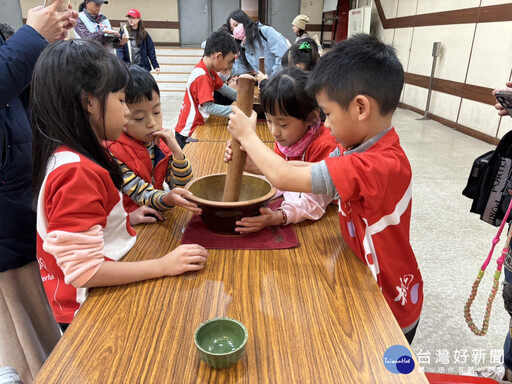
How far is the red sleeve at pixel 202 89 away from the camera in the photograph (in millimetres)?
2658

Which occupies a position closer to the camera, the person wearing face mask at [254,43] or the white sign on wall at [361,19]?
the person wearing face mask at [254,43]

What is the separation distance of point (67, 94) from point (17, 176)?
0.50 metres

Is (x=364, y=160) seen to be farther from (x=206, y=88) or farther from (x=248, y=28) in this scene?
(x=248, y=28)

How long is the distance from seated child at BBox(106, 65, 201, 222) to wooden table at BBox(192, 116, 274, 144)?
833 mm

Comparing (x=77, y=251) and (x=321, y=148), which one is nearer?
(x=77, y=251)

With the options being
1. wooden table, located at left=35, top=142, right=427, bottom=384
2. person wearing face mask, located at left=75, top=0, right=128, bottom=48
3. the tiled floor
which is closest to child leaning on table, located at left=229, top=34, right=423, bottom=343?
wooden table, located at left=35, top=142, right=427, bottom=384

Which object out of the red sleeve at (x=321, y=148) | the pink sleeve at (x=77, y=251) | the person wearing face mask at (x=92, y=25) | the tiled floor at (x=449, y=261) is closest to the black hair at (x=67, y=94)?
the pink sleeve at (x=77, y=251)

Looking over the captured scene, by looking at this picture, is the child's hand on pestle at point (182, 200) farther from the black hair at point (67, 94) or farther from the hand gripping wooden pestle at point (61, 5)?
the hand gripping wooden pestle at point (61, 5)

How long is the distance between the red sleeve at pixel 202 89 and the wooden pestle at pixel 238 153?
165cm

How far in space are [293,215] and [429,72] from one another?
6319mm

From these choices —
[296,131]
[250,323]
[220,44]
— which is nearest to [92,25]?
[220,44]

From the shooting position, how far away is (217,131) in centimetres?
251

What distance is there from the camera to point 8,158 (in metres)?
1.18

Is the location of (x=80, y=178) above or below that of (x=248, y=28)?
below
